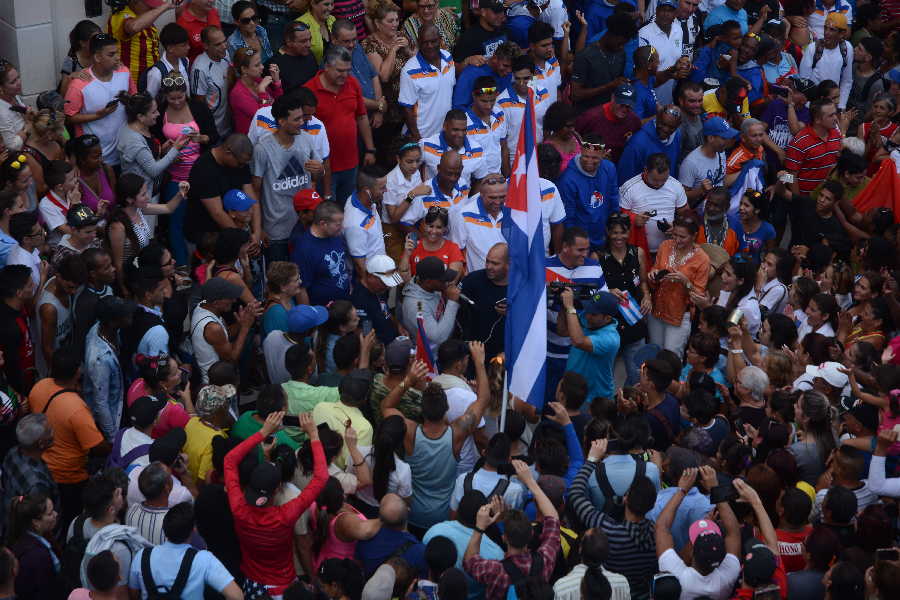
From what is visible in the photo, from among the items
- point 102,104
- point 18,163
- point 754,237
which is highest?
point 18,163

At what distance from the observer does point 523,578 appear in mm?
5875

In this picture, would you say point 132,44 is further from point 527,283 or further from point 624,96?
point 527,283

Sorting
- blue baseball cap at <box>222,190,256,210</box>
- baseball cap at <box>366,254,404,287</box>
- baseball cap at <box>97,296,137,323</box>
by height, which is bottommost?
baseball cap at <box>366,254,404,287</box>

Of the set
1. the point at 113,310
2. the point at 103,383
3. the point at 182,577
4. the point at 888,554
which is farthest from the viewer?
the point at 103,383

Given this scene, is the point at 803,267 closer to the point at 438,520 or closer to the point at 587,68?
the point at 587,68

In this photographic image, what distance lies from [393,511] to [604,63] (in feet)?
22.4

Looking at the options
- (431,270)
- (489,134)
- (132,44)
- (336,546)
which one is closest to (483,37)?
(489,134)

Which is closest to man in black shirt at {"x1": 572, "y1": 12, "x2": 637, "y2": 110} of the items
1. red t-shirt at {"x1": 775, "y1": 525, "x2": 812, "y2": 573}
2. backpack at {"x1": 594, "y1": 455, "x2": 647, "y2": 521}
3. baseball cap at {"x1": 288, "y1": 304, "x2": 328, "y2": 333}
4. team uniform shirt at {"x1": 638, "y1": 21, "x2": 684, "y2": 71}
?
team uniform shirt at {"x1": 638, "y1": 21, "x2": 684, "y2": 71}

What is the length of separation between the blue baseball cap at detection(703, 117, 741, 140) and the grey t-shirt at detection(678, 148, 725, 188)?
0.21 metres

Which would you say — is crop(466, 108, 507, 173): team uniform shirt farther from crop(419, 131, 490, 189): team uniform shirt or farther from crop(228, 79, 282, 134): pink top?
crop(228, 79, 282, 134): pink top

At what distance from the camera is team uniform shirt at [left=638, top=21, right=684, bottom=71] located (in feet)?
40.7

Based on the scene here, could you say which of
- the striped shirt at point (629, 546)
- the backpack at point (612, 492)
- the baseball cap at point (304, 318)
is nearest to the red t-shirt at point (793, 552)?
the striped shirt at point (629, 546)

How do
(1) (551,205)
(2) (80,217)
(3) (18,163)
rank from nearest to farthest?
(2) (80,217), (3) (18,163), (1) (551,205)

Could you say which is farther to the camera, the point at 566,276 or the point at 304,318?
the point at 566,276
